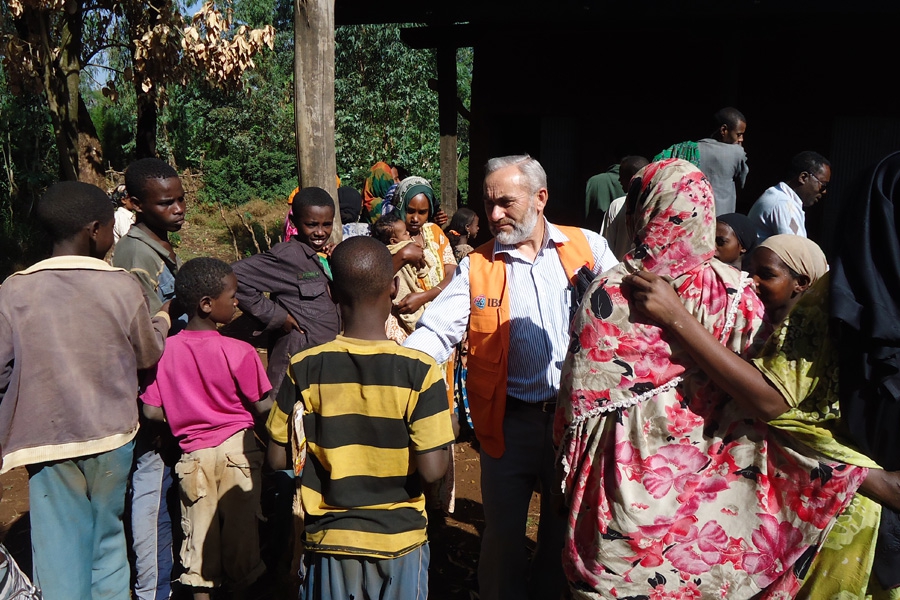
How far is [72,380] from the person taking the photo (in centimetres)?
273

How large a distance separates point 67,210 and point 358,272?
4.27 feet

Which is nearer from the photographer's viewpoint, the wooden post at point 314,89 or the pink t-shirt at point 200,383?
the pink t-shirt at point 200,383

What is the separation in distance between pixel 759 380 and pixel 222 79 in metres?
7.41

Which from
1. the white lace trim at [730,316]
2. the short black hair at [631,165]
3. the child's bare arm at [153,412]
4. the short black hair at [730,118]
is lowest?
the child's bare arm at [153,412]

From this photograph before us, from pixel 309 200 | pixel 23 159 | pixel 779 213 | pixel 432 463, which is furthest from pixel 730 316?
pixel 23 159

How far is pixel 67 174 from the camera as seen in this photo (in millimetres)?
9844

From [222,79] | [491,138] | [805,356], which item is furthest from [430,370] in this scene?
[491,138]

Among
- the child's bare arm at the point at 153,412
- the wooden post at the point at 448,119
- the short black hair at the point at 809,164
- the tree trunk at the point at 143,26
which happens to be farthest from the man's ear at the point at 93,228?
the wooden post at the point at 448,119

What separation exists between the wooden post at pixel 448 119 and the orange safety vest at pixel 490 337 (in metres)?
7.16

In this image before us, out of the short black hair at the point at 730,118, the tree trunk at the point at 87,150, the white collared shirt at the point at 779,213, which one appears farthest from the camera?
the tree trunk at the point at 87,150

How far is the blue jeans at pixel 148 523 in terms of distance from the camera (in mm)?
3307

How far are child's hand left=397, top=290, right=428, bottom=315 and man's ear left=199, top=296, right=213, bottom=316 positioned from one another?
2.91 feet

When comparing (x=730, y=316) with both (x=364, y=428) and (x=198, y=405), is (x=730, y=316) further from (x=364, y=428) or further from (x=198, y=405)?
(x=198, y=405)

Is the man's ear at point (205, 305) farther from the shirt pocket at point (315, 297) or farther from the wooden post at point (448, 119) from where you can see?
the wooden post at point (448, 119)
